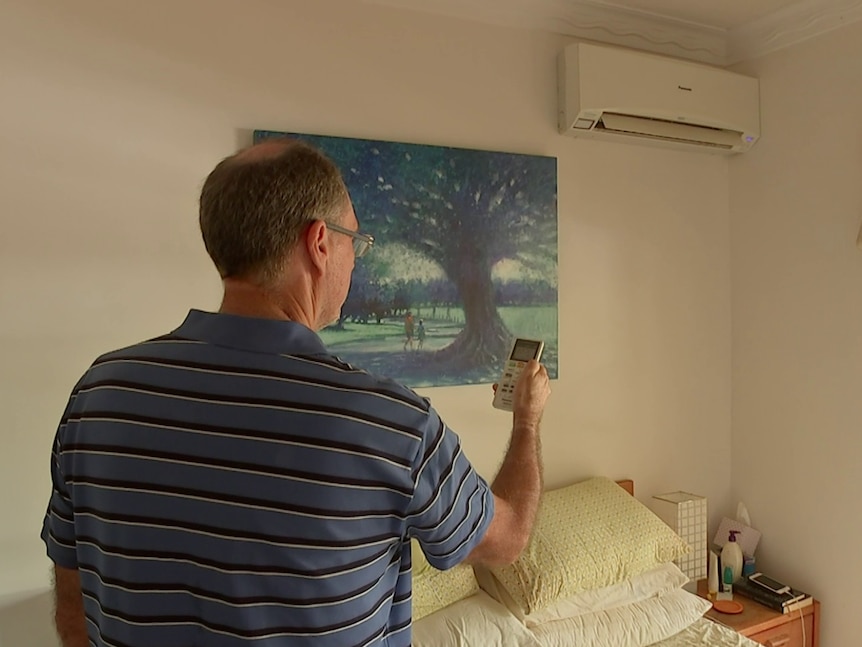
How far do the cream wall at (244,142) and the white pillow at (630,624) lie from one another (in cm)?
47

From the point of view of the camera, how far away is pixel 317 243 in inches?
35.8

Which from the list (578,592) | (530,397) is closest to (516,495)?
(530,397)

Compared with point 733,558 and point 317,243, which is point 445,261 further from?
point 733,558

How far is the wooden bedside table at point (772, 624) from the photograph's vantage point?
7.57 ft

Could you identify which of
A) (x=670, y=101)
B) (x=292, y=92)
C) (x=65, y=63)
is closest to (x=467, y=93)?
(x=292, y=92)

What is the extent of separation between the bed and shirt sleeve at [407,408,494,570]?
0.99m

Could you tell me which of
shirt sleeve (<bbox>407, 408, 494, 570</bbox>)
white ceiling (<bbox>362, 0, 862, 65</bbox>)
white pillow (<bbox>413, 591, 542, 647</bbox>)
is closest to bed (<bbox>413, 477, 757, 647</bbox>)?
white pillow (<bbox>413, 591, 542, 647</bbox>)

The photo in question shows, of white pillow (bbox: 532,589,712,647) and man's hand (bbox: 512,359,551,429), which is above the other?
man's hand (bbox: 512,359,551,429)

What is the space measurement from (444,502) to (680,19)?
2272 millimetres

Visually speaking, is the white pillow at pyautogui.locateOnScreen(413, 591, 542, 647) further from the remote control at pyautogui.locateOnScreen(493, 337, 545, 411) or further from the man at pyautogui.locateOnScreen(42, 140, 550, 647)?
the man at pyautogui.locateOnScreen(42, 140, 550, 647)

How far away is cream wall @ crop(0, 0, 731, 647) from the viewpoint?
1.72m

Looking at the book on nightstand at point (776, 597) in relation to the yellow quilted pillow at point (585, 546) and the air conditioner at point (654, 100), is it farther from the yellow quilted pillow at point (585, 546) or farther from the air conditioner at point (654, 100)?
the air conditioner at point (654, 100)

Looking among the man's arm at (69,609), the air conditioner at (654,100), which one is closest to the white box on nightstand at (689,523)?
the air conditioner at (654,100)

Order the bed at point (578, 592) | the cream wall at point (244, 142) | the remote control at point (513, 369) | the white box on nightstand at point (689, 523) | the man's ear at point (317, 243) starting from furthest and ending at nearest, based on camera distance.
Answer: the white box on nightstand at point (689, 523) < the bed at point (578, 592) < the cream wall at point (244, 142) < the remote control at point (513, 369) < the man's ear at point (317, 243)
